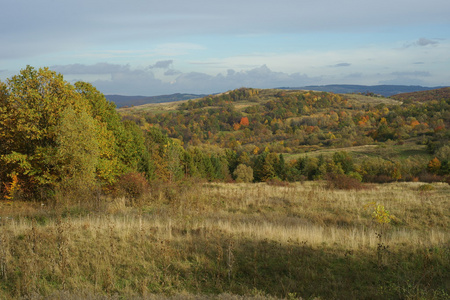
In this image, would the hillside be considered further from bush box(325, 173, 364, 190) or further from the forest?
the forest

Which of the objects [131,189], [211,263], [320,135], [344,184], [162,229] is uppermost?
[162,229]

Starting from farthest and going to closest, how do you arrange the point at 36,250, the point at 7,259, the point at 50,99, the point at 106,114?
the point at 106,114
the point at 50,99
the point at 36,250
the point at 7,259

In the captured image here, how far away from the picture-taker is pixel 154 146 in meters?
52.3

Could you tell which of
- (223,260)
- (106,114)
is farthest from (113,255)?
(106,114)

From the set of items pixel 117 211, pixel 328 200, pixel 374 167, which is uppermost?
pixel 117 211

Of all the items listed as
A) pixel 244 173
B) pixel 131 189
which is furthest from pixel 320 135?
pixel 131 189

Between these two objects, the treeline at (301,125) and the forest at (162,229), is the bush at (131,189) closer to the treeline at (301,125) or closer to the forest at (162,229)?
the forest at (162,229)

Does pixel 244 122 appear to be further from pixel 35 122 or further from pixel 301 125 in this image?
pixel 35 122

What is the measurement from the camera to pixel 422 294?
232 inches

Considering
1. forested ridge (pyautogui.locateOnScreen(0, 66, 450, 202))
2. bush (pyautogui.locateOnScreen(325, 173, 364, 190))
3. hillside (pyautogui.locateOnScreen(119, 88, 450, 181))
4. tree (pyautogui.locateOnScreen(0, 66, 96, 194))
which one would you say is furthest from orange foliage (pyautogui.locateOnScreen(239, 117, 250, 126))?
tree (pyautogui.locateOnScreen(0, 66, 96, 194))

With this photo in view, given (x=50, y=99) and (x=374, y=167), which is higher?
(x=50, y=99)

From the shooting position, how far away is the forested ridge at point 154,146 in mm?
17328

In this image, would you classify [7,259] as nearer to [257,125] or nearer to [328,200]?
[328,200]

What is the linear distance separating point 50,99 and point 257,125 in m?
153
